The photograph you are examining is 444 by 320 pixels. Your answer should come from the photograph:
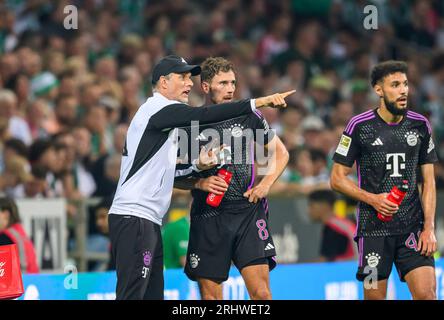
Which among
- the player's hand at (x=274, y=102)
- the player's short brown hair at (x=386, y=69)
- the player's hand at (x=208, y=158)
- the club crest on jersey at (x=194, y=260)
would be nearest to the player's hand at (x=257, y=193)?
the player's hand at (x=208, y=158)

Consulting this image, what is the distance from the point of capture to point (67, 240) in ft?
43.2

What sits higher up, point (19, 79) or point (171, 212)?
point (19, 79)

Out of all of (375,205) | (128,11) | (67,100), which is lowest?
(375,205)

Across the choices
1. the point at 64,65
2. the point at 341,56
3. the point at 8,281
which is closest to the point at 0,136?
the point at 64,65

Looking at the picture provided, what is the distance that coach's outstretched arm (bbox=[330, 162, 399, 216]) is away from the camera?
958 cm

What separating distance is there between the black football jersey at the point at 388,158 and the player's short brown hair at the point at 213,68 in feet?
3.92

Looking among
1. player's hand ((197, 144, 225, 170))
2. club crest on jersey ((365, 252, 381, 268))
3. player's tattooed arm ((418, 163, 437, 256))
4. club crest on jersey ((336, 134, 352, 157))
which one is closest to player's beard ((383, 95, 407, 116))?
club crest on jersey ((336, 134, 352, 157))

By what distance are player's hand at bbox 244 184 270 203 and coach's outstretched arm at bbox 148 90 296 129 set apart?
1005mm

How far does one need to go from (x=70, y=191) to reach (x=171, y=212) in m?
1.49

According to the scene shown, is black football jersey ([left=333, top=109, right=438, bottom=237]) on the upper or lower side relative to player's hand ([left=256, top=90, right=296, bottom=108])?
lower

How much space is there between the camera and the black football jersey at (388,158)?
32.0ft

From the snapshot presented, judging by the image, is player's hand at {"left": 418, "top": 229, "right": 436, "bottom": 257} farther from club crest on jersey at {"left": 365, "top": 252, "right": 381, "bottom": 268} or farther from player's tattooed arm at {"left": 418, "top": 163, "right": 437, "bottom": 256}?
club crest on jersey at {"left": 365, "top": 252, "right": 381, "bottom": 268}
